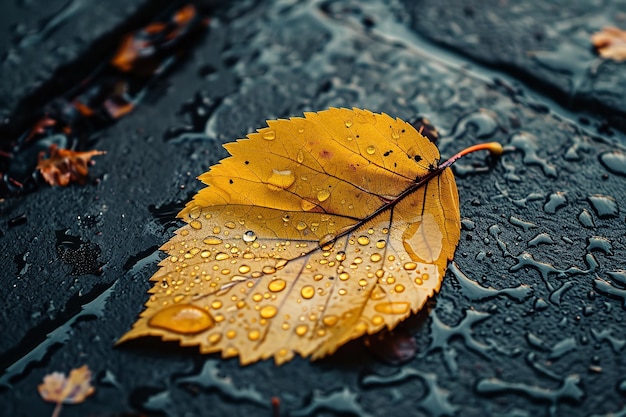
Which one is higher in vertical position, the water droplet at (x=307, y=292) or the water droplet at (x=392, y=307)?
the water droplet at (x=307, y=292)

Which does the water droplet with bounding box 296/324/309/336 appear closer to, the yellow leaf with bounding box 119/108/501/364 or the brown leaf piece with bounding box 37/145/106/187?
the yellow leaf with bounding box 119/108/501/364

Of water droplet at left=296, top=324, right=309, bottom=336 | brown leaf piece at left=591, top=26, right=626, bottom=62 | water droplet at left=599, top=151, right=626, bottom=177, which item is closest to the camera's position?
water droplet at left=296, top=324, right=309, bottom=336

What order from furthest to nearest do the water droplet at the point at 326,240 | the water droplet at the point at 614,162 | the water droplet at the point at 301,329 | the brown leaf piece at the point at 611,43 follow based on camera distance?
the brown leaf piece at the point at 611,43 → the water droplet at the point at 614,162 → the water droplet at the point at 326,240 → the water droplet at the point at 301,329

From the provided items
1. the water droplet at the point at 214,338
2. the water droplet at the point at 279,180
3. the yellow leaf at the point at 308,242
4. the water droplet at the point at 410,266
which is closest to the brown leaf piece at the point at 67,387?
the yellow leaf at the point at 308,242

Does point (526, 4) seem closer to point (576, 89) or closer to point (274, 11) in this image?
point (576, 89)

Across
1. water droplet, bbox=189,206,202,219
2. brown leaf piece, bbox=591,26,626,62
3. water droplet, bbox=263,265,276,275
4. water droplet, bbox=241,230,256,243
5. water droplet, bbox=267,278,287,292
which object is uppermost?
water droplet, bbox=189,206,202,219

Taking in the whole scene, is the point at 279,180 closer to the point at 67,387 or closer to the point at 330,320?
the point at 330,320

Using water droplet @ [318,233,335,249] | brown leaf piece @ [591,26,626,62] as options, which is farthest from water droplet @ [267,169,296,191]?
brown leaf piece @ [591,26,626,62]

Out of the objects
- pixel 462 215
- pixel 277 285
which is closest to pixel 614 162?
pixel 462 215

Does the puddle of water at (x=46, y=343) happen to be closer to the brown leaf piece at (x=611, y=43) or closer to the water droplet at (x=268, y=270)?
the water droplet at (x=268, y=270)
